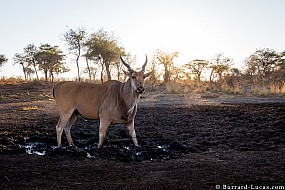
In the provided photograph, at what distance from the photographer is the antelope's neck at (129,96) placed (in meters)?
8.72

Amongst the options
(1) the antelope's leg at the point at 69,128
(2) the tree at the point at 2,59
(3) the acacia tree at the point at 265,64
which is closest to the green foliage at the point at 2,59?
(2) the tree at the point at 2,59

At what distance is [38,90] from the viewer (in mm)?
34781

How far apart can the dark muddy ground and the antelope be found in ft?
1.78

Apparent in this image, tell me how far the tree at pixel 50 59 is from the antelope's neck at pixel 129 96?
135 feet

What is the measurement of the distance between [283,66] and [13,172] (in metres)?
43.7

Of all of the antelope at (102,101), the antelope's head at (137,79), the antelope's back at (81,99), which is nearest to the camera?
the antelope's head at (137,79)

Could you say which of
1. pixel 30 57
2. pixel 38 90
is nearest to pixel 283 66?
pixel 38 90

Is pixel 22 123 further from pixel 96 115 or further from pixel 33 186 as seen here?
pixel 33 186

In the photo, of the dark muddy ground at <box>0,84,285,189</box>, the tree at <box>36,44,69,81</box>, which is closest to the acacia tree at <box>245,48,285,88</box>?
the tree at <box>36,44,69,81</box>

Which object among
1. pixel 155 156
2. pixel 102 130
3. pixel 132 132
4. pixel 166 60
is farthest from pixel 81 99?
pixel 166 60

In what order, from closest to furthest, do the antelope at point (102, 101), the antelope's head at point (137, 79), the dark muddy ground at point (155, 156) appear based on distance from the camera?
the dark muddy ground at point (155, 156) → the antelope's head at point (137, 79) → the antelope at point (102, 101)

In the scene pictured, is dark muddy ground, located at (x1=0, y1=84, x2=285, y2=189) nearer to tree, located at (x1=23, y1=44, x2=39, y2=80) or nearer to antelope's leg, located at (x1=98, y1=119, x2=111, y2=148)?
antelope's leg, located at (x1=98, y1=119, x2=111, y2=148)

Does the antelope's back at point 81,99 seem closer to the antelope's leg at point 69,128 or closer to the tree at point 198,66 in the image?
the antelope's leg at point 69,128

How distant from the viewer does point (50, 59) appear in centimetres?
4984
